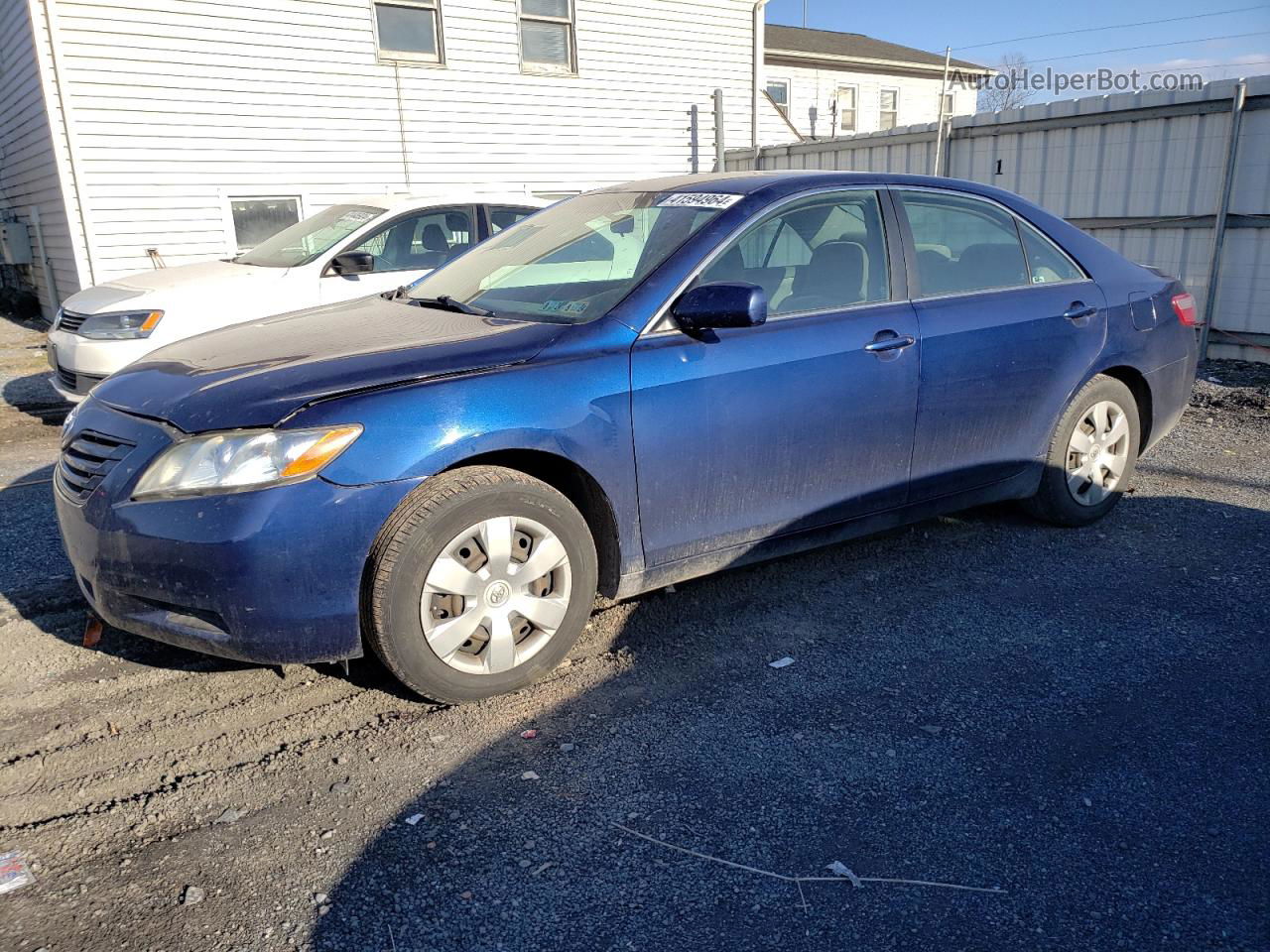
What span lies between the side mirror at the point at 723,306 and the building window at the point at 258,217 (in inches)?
397

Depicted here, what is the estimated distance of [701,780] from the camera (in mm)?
2818

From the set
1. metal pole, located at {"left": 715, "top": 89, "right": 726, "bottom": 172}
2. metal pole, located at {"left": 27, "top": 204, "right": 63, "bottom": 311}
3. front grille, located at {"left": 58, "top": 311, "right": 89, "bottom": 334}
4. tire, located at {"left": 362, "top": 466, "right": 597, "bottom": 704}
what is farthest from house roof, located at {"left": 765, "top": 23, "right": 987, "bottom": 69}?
tire, located at {"left": 362, "top": 466, "right": 597, "bottom": 704}

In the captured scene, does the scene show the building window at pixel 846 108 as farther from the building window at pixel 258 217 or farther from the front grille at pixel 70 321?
the front grille at pixel 70 321

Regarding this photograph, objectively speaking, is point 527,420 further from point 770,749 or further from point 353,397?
point 770,749

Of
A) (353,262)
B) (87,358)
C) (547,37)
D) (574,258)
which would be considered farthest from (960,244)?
(547,37)

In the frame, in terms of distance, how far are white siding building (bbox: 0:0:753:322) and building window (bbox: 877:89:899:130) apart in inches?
488

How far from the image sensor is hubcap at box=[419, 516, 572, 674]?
3.06 metres

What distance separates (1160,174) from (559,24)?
26.9ft

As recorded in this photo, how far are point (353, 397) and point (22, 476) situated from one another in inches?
166

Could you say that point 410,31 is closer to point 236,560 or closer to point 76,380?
point 76,380

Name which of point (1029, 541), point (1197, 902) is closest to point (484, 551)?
point (1197, 902)

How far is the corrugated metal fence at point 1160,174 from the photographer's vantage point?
8.48 m

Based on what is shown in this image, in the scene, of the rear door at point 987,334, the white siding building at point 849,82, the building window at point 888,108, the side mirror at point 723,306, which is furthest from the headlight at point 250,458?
the building window at point 888,108

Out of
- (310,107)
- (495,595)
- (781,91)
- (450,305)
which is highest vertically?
(781,91)
